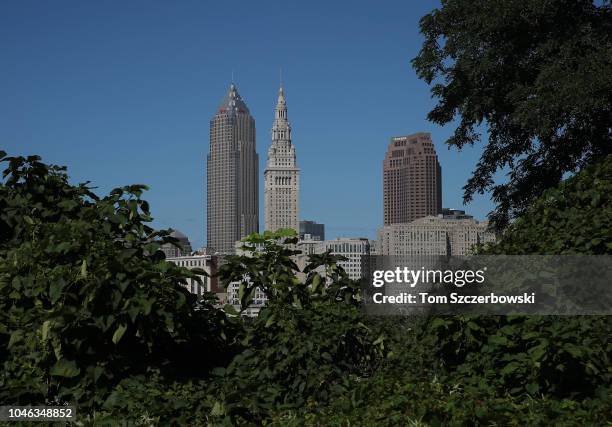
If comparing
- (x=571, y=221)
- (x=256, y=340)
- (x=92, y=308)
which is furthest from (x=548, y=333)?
(x=92, y=308)

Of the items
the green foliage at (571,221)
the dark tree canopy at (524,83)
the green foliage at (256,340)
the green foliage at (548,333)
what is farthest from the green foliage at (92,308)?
the dark tree canopy at (524,83)

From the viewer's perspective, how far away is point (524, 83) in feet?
71.1

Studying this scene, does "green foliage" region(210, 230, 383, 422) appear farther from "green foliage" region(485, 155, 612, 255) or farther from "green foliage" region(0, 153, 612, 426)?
"green foliage" region(485, 155, 612, 255)

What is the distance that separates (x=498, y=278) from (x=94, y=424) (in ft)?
12.5

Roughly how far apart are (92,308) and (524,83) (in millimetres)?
18119

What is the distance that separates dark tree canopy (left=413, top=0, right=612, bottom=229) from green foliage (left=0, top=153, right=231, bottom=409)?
46.4 ft

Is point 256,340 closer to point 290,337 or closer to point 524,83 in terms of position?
point 290,337

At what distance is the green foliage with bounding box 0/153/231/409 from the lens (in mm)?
6238

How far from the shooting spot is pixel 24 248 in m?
7.03

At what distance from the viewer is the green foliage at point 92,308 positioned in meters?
6.24

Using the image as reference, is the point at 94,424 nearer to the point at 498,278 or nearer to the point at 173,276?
the point at 173,276

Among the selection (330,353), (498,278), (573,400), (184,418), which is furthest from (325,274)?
(573,400)

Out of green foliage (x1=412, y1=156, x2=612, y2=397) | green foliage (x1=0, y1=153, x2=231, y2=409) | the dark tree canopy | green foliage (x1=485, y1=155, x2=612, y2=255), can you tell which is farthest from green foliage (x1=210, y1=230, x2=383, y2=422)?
the dark tree canopy

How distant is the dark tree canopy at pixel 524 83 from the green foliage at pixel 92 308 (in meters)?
14.1
